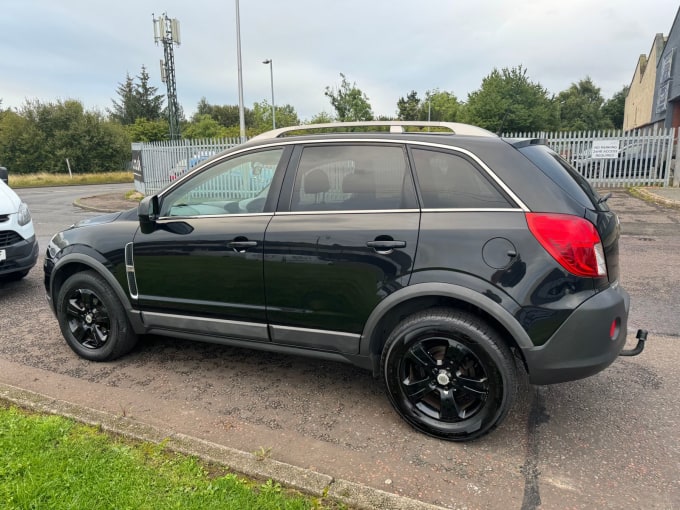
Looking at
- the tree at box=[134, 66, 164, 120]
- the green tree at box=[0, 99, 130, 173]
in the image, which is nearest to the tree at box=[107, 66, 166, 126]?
the tree at box=[134, 66, 164, 120]

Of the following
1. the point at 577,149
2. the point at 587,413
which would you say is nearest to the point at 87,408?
the point at 587,413

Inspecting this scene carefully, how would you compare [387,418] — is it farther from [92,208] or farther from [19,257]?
[92,208]

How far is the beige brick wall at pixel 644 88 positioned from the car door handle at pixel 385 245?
32.5 metres

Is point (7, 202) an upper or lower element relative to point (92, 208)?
upper

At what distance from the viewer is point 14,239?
562 centimetres

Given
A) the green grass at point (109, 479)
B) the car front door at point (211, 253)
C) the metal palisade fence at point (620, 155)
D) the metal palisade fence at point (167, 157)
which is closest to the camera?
the green grass at point (109, 479)

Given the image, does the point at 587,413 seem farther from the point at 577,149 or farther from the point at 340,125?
the point at 577,149

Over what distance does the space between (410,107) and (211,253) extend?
196 feet

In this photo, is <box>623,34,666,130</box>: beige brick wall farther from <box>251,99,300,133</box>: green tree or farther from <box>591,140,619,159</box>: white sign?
<box>251,99,300,133</box>: green tree

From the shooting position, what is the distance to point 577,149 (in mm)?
17250

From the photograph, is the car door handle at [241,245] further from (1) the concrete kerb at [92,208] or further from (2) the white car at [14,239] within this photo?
(1) the concrete kerb at [92,208]

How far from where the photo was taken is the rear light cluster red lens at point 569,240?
257 centimetres

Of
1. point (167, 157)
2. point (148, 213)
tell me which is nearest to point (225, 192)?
point (148, 213)

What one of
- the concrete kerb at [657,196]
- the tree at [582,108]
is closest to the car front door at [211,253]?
the concrete kerb at [657,196]
